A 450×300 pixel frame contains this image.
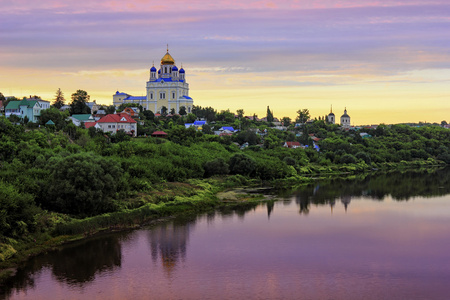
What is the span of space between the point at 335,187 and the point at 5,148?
25.7 m

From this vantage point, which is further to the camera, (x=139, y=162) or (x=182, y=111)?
(x=182, y=111)

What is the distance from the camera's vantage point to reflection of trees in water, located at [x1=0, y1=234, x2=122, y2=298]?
1807cm

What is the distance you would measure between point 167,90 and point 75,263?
5917 centimetres

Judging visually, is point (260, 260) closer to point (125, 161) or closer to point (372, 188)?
point (125, 161)

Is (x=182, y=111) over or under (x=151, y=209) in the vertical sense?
over

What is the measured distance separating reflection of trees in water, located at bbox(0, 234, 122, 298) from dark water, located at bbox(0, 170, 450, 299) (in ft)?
0.12

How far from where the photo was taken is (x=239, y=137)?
62969 mm

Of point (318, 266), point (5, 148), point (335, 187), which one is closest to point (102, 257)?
point (318, 266)

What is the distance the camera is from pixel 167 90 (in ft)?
254

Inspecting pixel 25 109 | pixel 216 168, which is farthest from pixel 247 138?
pixel 25 109

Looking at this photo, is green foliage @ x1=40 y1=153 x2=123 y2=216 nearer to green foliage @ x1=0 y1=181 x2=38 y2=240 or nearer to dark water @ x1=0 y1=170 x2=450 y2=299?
green foliage @ x1=0 y1=181 x2=38 y2=240

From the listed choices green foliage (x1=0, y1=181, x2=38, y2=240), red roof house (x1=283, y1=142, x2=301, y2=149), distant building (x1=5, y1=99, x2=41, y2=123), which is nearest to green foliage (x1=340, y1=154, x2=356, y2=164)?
red roof house (x1=283, y1=142, x2=301, y2=149)

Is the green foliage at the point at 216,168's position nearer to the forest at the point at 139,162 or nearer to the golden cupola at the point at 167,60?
the forest at the point at 139,162

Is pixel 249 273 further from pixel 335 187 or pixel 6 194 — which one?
pixel 335 187
